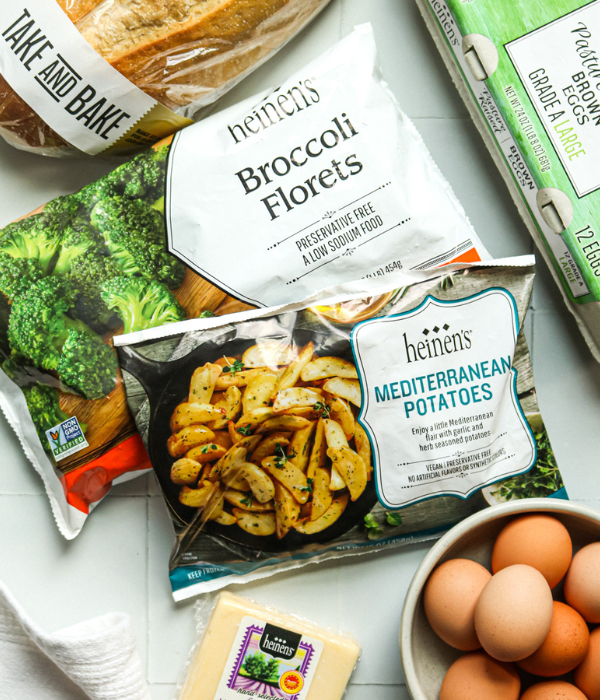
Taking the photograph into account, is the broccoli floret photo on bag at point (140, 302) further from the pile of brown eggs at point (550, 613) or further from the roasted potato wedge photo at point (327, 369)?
the pile of brown eggs at point (550, 613)

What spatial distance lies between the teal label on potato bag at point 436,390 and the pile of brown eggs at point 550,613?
9 centimetres

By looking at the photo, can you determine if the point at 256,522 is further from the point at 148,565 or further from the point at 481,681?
the point at 481,681

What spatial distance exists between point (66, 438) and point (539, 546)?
1.71ft

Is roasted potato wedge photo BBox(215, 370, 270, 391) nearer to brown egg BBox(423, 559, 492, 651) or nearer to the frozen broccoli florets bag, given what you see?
the frozen broccoli florets bag

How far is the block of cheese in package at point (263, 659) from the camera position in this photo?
2.21 ft

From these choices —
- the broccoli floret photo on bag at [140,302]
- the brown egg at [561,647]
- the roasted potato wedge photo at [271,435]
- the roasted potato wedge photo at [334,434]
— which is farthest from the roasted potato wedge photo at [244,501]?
the brown egg at [561,647]

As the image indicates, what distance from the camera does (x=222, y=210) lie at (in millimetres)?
649

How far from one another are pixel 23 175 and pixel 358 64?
443 mm

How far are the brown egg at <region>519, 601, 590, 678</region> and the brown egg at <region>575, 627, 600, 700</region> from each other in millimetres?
15

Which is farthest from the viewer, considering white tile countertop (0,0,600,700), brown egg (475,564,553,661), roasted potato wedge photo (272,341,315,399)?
white tile countertop (0,0,600,700)

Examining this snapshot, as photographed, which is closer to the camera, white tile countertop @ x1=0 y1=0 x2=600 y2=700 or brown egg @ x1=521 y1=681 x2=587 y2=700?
brown egg @ x1=521 y1=681 x2=587 y2=700

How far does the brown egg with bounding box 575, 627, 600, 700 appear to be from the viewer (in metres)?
0.58

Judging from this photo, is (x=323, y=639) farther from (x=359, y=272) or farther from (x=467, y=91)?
(x=467, y=91)

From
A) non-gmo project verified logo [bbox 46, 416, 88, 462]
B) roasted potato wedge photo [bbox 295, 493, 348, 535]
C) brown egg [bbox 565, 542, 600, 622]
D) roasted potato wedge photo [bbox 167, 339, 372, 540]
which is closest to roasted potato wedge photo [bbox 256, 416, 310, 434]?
roasted potato wedge photo [bbox 167, 339, 372, 540]
